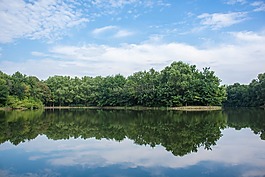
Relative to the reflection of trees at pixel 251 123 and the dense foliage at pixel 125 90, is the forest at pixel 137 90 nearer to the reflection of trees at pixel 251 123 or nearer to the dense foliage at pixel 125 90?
the dense foliage at pixel 125 90

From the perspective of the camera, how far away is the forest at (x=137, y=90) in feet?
169

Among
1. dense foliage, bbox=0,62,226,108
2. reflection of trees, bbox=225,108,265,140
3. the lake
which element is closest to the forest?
dense foliage, bbox=0,62,226,108

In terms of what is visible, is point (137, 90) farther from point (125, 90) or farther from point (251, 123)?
point (251, 123)

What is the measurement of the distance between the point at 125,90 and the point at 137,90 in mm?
3905

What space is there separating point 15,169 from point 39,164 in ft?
2.46

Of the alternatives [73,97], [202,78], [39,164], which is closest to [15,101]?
[73,97]

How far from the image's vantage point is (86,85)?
70.8 m

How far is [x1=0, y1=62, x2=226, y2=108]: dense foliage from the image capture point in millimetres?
51500

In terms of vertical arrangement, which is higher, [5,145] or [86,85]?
[86,85]

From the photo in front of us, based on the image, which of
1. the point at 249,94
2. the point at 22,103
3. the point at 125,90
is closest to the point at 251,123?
the point at 125,90

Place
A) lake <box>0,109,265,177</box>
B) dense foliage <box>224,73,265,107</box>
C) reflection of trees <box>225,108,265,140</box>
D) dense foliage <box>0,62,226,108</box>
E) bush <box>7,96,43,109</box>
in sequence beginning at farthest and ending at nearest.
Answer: dense foliage <box>224,73,265,107</box> → bush <box>7,96,43,109</box> → dense foliage <box>0,62,226,108</box> → reflection of trees <box>225,108,265,140</box> → lake <box>0,109,265,177</box>

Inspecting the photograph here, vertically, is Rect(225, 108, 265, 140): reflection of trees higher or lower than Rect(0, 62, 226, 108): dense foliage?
lower

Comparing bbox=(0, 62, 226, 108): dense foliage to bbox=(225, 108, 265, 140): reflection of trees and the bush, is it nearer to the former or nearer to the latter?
the bush

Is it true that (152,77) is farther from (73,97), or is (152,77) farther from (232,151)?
(232,151)
